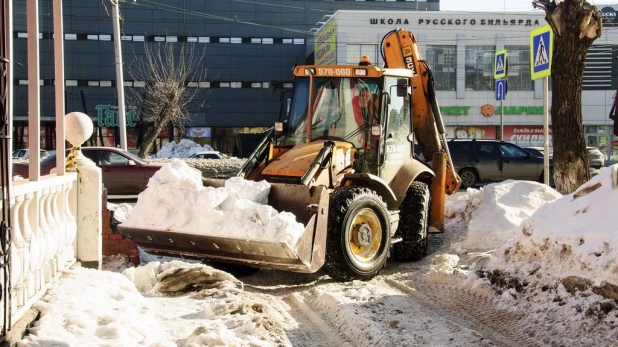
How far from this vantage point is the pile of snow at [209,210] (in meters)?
7.15

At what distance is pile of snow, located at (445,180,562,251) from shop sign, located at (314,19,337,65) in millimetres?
30034

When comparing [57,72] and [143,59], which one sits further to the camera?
[143,59]

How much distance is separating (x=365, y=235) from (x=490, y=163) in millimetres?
15374

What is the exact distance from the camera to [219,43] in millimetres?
49312

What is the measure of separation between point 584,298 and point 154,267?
421cm

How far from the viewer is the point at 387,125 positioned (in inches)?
360

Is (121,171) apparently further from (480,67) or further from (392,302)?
(480,67)

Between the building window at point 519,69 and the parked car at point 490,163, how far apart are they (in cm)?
2101

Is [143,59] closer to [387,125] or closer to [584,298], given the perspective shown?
[387,125]

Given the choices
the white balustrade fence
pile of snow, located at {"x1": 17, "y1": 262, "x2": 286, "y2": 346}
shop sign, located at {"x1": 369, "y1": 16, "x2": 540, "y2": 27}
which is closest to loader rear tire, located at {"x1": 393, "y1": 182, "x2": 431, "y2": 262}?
pile of snow, located at {"x1": 17, "y1": 262, "x2": 286, "y2": 346}

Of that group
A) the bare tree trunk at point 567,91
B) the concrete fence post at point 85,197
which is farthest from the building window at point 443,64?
the concrete fence post at point 85,197

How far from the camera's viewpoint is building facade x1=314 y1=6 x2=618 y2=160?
41.2 meters

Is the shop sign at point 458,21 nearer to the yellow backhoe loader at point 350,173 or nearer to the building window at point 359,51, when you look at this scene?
the building window at point 359,51

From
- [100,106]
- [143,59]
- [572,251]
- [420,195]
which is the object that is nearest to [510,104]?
[143,59]
